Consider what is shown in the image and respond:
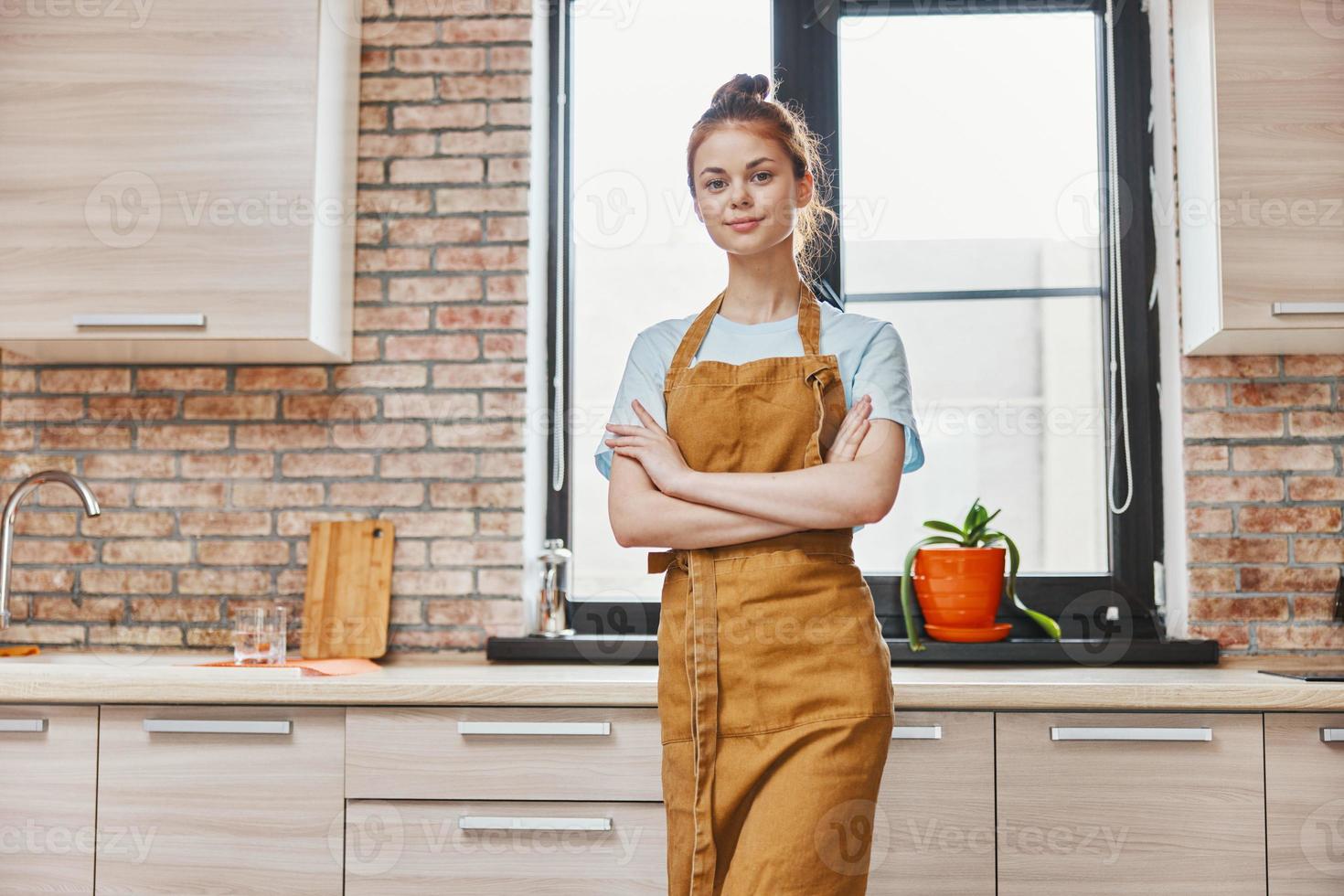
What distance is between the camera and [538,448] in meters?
2.63

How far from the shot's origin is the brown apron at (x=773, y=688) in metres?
1.42

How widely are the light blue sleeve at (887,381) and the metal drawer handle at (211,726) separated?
47.1 inches

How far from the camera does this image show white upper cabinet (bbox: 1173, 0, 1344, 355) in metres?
2.17

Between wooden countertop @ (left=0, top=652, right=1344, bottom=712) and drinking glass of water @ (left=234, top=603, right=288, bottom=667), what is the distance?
164 mm

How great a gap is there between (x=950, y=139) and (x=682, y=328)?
136cm

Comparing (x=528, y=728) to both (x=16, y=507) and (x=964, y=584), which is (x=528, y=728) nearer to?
(x=964, y=584)

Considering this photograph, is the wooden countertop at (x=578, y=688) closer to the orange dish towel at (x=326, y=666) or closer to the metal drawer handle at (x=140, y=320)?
the orange dish towel at (x=326, y=666)

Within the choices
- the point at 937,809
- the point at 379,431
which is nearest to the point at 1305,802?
the point at 937,809

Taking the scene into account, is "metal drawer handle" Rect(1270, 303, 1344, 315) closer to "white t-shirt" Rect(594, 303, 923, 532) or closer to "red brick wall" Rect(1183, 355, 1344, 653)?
"red brick wall" Rect(1183, 355, 1344, 653)

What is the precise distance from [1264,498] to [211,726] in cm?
226

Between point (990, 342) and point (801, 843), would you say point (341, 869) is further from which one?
point (990, 342)

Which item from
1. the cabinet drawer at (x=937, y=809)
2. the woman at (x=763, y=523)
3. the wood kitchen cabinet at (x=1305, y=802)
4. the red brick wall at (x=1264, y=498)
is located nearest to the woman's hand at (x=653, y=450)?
the woman at (x=763, y=523)

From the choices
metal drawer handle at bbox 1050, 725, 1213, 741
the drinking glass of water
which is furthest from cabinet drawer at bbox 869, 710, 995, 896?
the drinking glass of water

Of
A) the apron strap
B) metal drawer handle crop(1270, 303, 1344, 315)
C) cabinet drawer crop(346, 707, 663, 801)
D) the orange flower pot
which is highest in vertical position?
metal drawer handle crop(1270, 303, 1344, 315)
